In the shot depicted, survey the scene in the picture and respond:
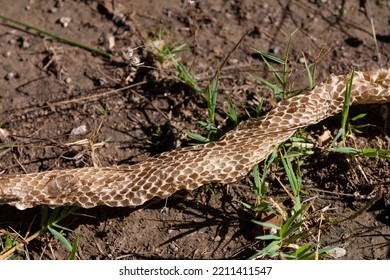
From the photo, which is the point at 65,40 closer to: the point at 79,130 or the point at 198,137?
the point at 79,130

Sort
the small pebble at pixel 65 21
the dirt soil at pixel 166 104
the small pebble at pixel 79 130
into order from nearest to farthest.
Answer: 1. the dirt soil at pixel 166 104
2. the small pebble at pixel 79 130
3. the small pebble at pixel 65 21

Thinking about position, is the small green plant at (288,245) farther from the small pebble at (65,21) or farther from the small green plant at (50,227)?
the small pebble at (65,21)

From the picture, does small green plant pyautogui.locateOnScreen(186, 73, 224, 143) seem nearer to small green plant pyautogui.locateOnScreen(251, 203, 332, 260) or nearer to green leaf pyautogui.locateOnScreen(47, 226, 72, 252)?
small green plant pyautogui.locateOnScreen(251, 203, 332, 260)

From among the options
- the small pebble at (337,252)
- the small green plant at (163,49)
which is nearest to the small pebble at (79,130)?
the small green plant at (163,49)

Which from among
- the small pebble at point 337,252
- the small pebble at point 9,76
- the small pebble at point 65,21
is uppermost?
the small pebble at point 65,21

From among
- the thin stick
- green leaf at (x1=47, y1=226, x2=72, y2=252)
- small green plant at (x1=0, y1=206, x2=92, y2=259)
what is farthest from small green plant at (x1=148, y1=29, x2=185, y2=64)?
green leaf at (x1=47, y1=226, x2=72, y2=252)

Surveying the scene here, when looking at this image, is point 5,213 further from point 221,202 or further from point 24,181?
point 221,202
